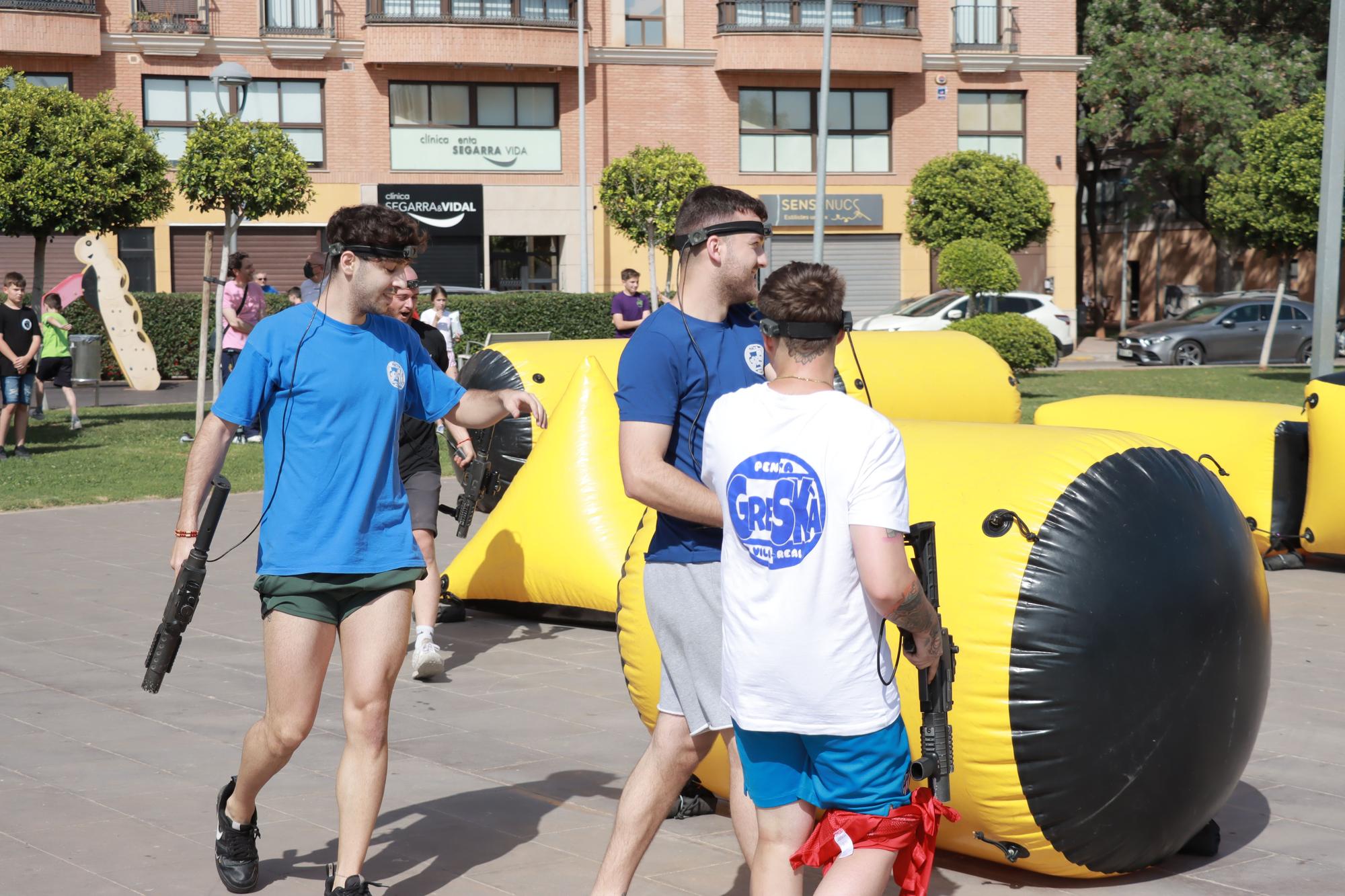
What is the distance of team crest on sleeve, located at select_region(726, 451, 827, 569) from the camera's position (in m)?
3.11

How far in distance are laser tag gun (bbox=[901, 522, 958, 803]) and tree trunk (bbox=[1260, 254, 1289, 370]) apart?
28.2 metres

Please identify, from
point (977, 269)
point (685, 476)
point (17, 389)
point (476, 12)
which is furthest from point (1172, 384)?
point (685, 476)

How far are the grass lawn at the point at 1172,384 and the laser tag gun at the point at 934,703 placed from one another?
1691cm

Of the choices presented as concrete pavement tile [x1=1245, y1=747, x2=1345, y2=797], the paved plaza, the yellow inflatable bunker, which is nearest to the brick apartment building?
the paved plaza

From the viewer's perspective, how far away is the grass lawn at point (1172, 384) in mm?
22891

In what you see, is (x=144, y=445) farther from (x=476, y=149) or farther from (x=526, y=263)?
(x=526, y=263)

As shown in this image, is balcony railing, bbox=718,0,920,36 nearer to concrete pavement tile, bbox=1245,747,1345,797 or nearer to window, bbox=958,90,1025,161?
window, bbox=958,90,1025,161

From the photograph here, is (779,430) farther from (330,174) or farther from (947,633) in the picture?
(330,174)

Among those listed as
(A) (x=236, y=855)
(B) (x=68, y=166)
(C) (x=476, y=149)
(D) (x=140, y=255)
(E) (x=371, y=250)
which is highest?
(C) (x=476, y=149)

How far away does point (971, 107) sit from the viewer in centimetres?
3962

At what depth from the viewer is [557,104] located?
3688cm

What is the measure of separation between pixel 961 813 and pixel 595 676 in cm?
307

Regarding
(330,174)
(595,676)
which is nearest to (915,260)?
(330,174)

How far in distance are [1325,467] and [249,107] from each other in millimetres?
30477
